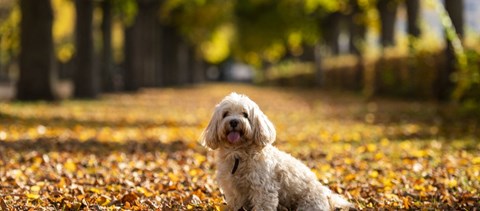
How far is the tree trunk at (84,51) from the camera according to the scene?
2567 cm

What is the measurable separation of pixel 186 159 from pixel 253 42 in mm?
51967

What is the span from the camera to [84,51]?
25.7 m

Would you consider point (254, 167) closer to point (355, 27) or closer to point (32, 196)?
point (32, 196)

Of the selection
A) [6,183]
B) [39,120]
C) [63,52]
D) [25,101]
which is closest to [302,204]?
[6,183]

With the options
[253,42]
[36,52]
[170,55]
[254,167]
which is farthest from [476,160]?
[253,42]

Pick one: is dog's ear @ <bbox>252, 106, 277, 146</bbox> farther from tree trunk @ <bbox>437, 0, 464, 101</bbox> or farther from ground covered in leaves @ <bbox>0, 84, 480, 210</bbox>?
tree trunk @ <bbox>437, 0, 464, 101</bbox>

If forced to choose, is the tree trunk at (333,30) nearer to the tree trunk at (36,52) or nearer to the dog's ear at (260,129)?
the tree trunk at (36,52)

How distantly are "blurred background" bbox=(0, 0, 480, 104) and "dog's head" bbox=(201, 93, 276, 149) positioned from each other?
425 inches

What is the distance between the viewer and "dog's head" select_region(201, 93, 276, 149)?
5.80m

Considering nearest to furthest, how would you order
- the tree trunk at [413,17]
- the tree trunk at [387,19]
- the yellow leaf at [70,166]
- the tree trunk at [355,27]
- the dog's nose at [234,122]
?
1. the dog's nose at [234,122]
2. the yellow leaf at [70,166]
3. the tree trunk at [413,17]
4. the tree trunk at [387,19]
5. the tree trunk at [355,27]

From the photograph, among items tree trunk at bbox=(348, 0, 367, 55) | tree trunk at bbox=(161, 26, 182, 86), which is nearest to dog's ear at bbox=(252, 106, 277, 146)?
tree trunk at bbox=(348, 0, 367, 55)

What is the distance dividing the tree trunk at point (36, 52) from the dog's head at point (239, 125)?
53.5 feet

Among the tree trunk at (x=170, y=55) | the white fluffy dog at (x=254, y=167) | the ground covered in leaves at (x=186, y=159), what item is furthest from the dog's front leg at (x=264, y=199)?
the tree trunk at (x=170, y=55)

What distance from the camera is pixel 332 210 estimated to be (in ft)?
21.4
